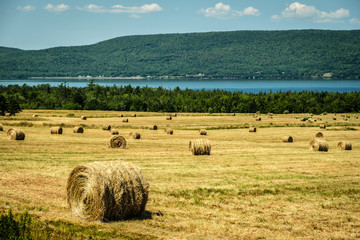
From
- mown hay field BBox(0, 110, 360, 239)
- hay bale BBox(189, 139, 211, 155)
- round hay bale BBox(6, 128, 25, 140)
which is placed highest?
round hay bale BBox(6, 128, 25, 140)

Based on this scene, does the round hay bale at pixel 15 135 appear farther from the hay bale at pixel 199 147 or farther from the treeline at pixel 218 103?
the treeline at pixel 218 103

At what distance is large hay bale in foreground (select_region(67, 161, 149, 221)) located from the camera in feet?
Answer: 44.8

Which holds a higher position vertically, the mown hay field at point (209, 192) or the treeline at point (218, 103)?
the treeline at point (218, 103)

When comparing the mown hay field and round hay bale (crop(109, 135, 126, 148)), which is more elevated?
round hay bale (crop(109, 135, 126, 148))

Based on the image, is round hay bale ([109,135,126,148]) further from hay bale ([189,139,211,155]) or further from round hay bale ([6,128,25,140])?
round hay bale ([6,128,25,140])

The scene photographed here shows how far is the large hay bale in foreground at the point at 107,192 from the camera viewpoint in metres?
13.7

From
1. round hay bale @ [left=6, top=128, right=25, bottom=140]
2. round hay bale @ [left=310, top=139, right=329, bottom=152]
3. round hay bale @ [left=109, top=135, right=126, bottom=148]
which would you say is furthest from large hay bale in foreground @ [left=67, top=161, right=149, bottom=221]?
round hay bale @ [left=6, top=128, right=25, bottom=140]

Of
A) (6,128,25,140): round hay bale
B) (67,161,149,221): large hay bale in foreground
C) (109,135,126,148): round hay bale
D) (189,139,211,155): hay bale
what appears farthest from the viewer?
(6,128,25,140): round hay bale

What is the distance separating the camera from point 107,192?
13625 millimetres

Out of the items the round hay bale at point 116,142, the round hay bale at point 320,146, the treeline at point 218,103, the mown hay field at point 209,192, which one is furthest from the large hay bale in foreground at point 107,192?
the treeline at point 218,103

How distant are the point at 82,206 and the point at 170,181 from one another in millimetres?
6893

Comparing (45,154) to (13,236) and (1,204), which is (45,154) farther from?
(13,236)

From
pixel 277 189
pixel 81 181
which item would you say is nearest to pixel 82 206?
pixel 81 181

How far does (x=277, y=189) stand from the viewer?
19.5 m
